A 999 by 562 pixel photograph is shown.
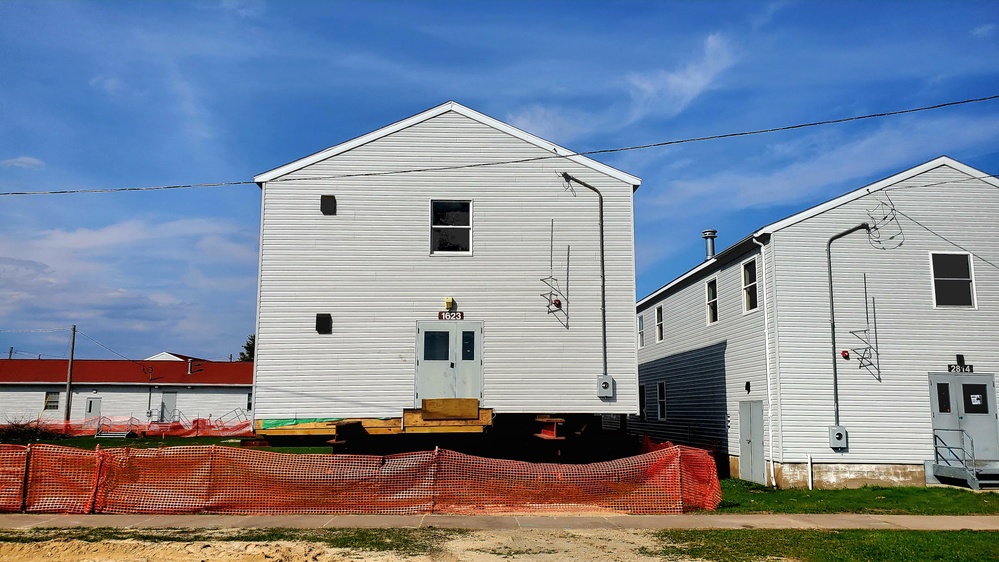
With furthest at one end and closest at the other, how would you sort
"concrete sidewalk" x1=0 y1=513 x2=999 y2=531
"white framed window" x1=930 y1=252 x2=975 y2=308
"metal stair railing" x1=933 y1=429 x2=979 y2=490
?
1. "white framed window" x1=930 y1=252 x2=975 y2=308
2. "metal stair railing" x1=933 y1=429 x2=979 y2=490
3. "concrete sidewalk" x1=0 y1=513 x2=999 y2=531

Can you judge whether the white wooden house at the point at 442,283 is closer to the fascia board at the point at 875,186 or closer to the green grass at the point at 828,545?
the fascia board at the point at 875,186

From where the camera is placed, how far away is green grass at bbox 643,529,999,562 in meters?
10.6

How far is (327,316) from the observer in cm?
1741

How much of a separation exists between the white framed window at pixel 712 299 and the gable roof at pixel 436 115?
667 centimetres

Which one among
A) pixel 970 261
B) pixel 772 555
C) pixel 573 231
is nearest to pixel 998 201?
pixel 970 261

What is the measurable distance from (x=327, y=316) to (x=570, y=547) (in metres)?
8.46

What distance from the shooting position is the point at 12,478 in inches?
547

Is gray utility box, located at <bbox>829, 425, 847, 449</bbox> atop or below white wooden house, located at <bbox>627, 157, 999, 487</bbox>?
below

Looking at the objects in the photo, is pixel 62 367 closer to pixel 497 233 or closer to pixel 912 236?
pixel 497 233

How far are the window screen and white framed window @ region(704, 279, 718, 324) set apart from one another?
5966 mm

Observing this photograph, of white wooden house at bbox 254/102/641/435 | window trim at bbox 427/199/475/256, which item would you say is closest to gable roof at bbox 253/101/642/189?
white wooden house at bbox 254/102/641/435

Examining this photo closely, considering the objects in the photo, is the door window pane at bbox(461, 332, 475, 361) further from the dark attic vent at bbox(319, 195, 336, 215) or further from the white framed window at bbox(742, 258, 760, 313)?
the white framed window at bbox(742, 258, 760, 313)

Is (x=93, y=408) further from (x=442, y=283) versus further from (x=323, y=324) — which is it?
(x=442, y=283)

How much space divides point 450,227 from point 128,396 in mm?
36839
